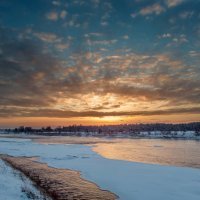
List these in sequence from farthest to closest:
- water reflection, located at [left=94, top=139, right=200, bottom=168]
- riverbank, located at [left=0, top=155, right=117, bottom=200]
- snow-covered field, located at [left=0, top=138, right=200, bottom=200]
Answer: water reflection, located at [left=94, top=139, right=200, bottom=168] → riverbank, located at [left=0, top=155, right=117, bottom=200] → snow-covered field, located at [left=0, top=138, right=200, bottom=200]

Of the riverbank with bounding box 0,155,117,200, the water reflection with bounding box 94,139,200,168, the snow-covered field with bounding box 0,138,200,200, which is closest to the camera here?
the snow-covered field with bounding box 0,138,200,200

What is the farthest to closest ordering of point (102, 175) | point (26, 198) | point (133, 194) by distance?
point (102, 175) < point (133, 194) < point (26, 198)

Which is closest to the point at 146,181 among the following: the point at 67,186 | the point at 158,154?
the point at 67,186

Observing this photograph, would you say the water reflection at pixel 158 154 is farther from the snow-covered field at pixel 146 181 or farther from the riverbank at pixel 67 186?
the riverbank at pixel 67 186

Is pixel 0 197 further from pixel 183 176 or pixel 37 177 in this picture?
pixel 183 176

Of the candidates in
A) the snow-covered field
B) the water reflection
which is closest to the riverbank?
the snow-covered field

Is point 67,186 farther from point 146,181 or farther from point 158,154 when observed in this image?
point 158,154

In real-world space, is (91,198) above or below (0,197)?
below

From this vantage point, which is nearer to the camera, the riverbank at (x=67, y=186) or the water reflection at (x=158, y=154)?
the riverbank at (x=67, y=186)

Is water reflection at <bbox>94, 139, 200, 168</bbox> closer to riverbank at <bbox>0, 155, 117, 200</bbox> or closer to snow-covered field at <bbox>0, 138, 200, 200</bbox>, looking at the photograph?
snow-covered field at <bbox>0, 138, 200, 200</bbox>

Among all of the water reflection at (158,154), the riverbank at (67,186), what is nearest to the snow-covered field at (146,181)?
the riverbank at (67,186)

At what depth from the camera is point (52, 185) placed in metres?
20.3

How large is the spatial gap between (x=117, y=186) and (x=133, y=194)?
2.49 m

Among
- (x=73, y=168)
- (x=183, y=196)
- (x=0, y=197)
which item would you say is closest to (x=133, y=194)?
(x=183, y=196)
